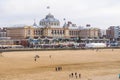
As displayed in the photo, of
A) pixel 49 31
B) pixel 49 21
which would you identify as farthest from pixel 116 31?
pixel 49 31

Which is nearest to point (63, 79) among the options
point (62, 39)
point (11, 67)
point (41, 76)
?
point (41, 76)

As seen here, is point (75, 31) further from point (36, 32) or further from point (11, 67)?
point (11, 67)

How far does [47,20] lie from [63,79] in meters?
107

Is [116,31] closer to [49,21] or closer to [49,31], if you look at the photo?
[49,21]

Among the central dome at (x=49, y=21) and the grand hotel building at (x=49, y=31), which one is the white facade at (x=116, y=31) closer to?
the grand hotel building at (x=49, y=31)

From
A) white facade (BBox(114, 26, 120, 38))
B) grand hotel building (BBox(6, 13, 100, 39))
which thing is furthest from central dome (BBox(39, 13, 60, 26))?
white facade (BBox(114, 26, 120, 38))

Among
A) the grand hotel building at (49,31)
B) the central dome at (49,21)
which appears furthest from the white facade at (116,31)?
the central dome at (49,21)

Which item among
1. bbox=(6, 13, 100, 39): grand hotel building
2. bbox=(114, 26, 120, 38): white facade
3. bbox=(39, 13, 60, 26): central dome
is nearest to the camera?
bbox=(6, 13, 100, 39): grand hotel building

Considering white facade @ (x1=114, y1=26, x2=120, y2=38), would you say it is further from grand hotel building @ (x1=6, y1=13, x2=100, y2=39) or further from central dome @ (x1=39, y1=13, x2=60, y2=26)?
central dome @ (x1=39, y1=13, x2=60, y2=26)

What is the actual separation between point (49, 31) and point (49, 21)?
958cm

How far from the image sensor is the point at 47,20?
14100cm

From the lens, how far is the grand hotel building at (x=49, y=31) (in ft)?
420

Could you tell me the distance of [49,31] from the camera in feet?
431

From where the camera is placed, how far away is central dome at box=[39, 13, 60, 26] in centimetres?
14012
